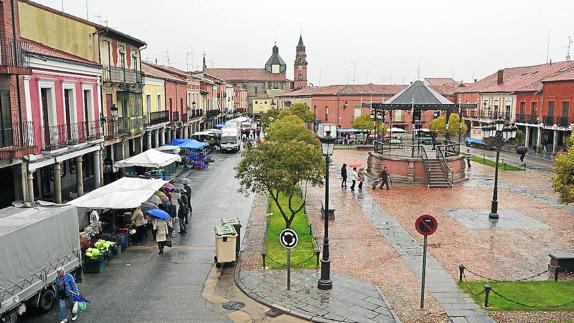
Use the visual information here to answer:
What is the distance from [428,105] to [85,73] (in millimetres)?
19815

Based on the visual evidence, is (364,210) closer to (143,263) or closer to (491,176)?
(143,263)

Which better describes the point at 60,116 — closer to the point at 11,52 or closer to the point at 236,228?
the point at 11,52

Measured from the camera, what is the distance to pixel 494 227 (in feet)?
61.7

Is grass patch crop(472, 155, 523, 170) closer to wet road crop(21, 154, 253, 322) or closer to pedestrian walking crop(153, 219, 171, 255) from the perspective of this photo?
wet road crop(21, 154, 253, 322)

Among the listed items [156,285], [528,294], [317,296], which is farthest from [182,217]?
[528,294]

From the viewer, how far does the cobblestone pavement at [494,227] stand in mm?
14312

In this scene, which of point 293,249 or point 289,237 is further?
point 293,249

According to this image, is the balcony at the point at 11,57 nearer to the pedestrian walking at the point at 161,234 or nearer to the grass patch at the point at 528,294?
the pedestrian walking at the point at 161,234

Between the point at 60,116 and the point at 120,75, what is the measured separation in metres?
8.69

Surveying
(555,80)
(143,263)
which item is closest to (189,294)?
(143,263)

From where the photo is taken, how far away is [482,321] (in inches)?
418

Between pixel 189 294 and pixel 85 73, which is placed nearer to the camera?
pixel 189 294

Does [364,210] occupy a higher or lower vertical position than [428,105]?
lower

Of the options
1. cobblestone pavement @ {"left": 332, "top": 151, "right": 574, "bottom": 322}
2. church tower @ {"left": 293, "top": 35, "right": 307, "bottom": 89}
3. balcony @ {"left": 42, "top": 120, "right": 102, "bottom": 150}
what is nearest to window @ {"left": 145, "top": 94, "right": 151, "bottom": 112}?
balcony @ {"left": 42, "top": 120, "right": 102, "bottom": 150}
